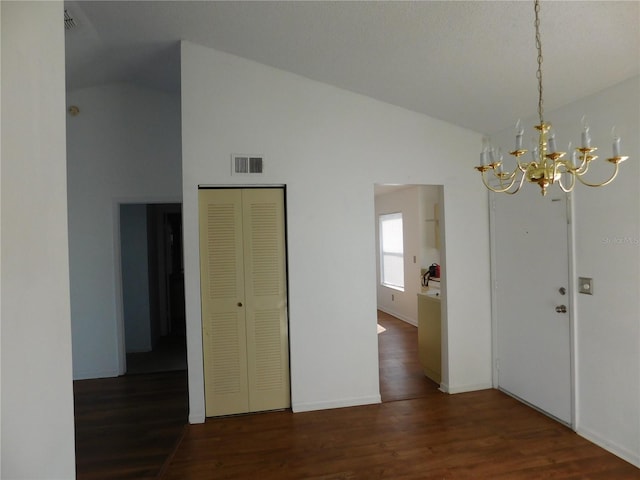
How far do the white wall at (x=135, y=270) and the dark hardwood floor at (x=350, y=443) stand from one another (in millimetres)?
1389

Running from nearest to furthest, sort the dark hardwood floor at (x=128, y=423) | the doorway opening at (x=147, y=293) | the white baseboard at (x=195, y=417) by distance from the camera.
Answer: the dark hardwood floor at (x=128, y=423) < the white baseboard at (x=195, y=417) < the doorway opening at (x=147, y=293)

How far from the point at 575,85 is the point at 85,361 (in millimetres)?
5391

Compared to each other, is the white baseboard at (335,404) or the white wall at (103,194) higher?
the white wall at (103,194)

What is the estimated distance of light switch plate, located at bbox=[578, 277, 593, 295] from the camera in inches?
104

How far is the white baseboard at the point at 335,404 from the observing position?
3.23 meters

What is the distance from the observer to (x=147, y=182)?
165 inches

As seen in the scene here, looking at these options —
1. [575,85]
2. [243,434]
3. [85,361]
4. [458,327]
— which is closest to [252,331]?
[243,434]

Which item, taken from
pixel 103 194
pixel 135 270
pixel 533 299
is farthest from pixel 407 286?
pixel 103 194

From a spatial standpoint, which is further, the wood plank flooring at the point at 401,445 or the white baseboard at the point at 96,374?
the white baseboard at the point at 96,374

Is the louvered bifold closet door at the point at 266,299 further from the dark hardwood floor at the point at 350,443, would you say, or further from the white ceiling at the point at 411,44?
the white ceiling at the point at 411,44

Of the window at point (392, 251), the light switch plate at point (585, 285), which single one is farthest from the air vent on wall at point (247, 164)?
the window at point (392, 251)

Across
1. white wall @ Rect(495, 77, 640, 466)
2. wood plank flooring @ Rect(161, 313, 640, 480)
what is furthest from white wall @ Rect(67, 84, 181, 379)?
white wall @ Rect(495, 77, 640, 466)

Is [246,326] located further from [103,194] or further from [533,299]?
[533,299]

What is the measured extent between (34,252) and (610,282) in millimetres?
3189
